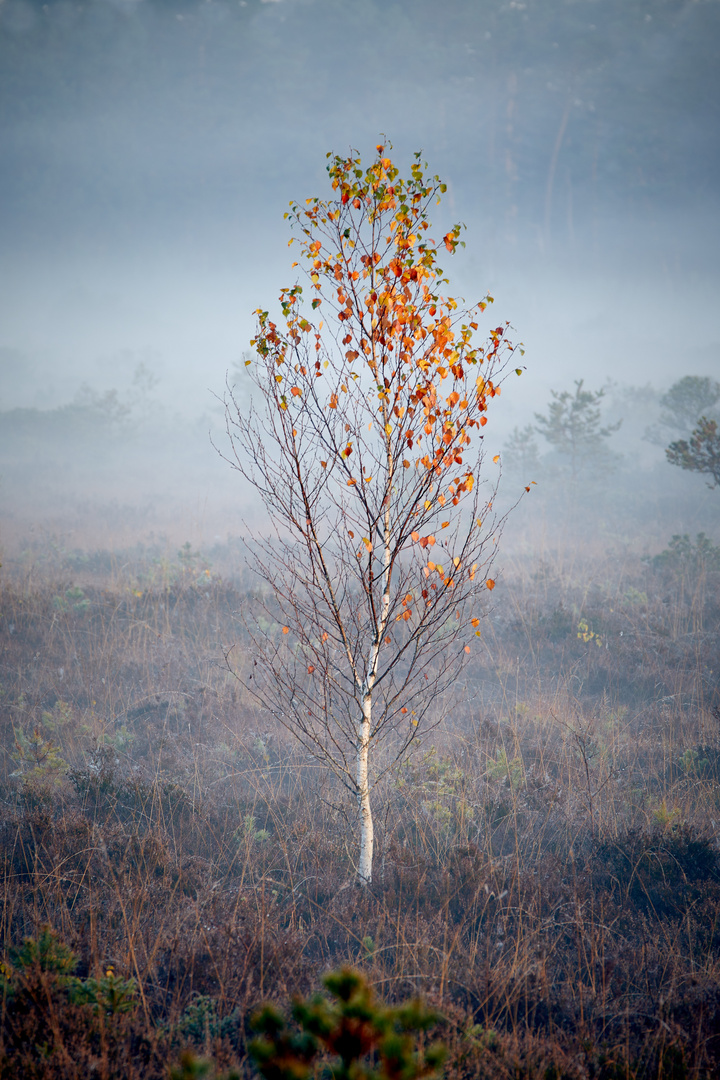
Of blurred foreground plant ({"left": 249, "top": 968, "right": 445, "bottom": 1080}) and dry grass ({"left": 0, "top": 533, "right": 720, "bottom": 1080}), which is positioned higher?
blurred foreground plant ({"left": 249, "top": 968, "right": 445, "bottom": 1080})

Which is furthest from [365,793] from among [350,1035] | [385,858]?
[350,1035]

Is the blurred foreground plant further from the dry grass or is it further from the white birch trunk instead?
the white birch trunk

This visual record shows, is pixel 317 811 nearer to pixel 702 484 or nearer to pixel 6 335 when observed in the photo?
pixel 702 484

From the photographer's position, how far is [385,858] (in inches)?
162

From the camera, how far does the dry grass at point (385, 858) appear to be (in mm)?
2623

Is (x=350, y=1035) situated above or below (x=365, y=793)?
above

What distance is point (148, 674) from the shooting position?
729cm

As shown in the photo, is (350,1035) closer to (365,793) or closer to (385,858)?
(365,793)

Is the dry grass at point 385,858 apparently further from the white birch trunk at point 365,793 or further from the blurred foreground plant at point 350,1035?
the blurred foreground plant at point 350,1035

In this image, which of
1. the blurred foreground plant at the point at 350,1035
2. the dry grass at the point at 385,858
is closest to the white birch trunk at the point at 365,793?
the dry grass at the point at 385,858

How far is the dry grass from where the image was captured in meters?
2.62

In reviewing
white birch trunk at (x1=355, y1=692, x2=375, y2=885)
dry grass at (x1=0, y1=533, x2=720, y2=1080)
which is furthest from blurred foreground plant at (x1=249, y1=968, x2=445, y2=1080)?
A: white birch trunk at (x1=355, y1=692, x2=375, y2=885)

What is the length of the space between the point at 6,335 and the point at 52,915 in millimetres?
126142

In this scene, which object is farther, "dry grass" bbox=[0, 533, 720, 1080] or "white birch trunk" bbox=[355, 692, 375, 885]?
"white birch trunk" bbox=[355, 692, 375, 885]
